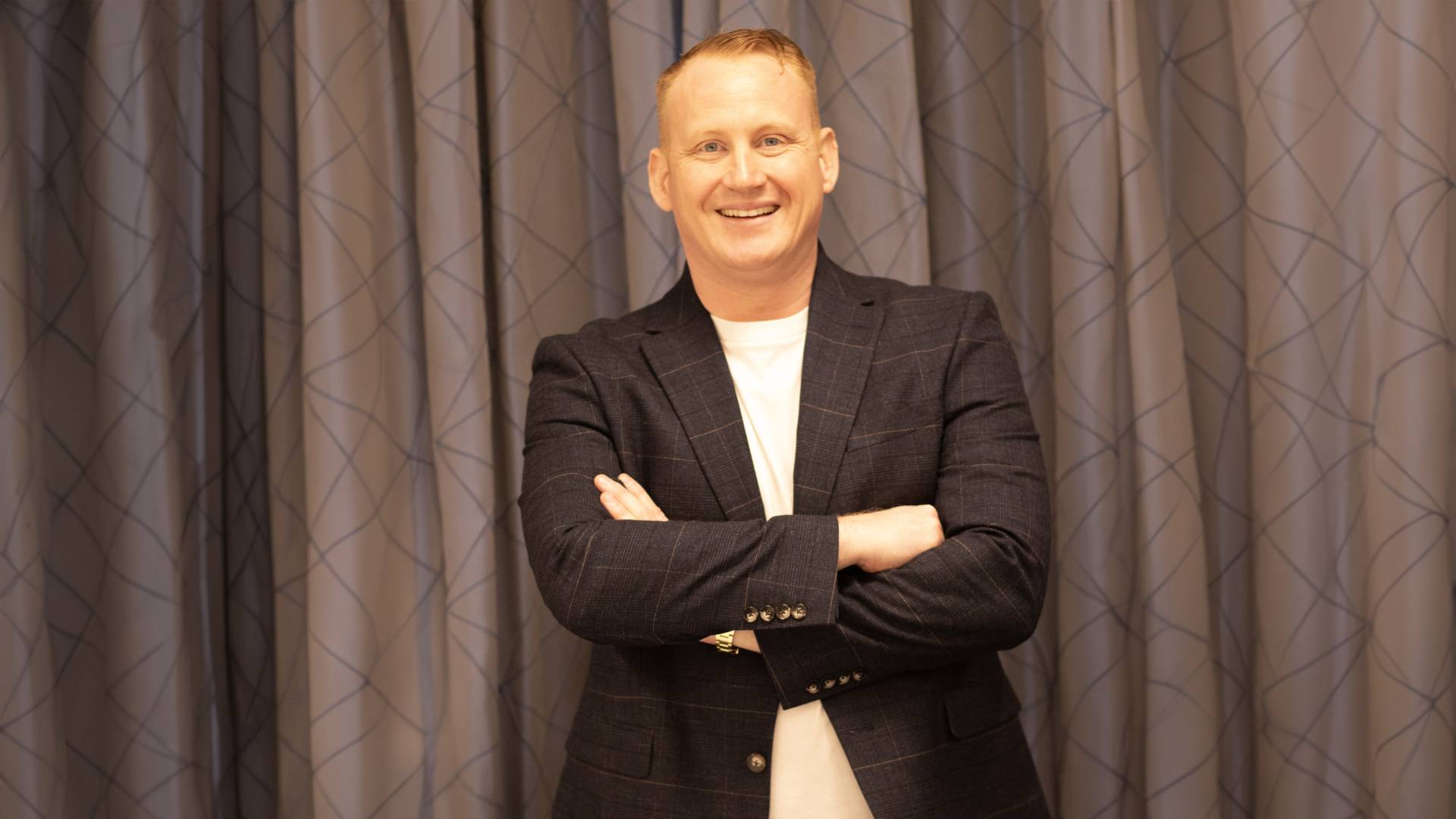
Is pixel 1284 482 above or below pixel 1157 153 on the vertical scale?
below

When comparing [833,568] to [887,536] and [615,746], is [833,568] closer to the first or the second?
[887,536]

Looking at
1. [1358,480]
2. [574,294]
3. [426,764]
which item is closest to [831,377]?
[574,294]

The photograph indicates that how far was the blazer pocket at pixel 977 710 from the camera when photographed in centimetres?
132

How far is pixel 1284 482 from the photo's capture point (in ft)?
5.95

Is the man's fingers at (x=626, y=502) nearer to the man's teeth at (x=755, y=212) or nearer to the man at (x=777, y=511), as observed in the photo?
the man at (x=777, y=511)

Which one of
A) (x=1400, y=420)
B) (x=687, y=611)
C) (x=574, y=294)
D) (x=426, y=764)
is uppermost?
(x=574, y=294)

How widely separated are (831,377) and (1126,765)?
3.05ft

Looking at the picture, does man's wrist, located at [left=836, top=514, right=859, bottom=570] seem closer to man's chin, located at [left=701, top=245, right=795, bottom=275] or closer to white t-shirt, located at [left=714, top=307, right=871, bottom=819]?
white t-shirt, located at [left=714, top=307, right=871, bottom=819]

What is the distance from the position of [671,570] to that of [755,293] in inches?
14.2

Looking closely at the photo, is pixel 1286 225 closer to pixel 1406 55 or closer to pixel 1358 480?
pixel 1406 55

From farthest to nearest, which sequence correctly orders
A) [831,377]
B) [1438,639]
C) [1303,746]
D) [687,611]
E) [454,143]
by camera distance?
[454,143], [1303,746], [1438,639], [831,377], [687,611]

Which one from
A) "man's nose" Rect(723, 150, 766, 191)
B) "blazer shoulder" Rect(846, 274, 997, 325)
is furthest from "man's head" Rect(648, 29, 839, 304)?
"blazer shoulder" Rect(846, 274, 997, 325)

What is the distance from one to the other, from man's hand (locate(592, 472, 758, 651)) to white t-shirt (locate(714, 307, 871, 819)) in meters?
0.11

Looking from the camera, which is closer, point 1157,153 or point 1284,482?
point 1284,482
